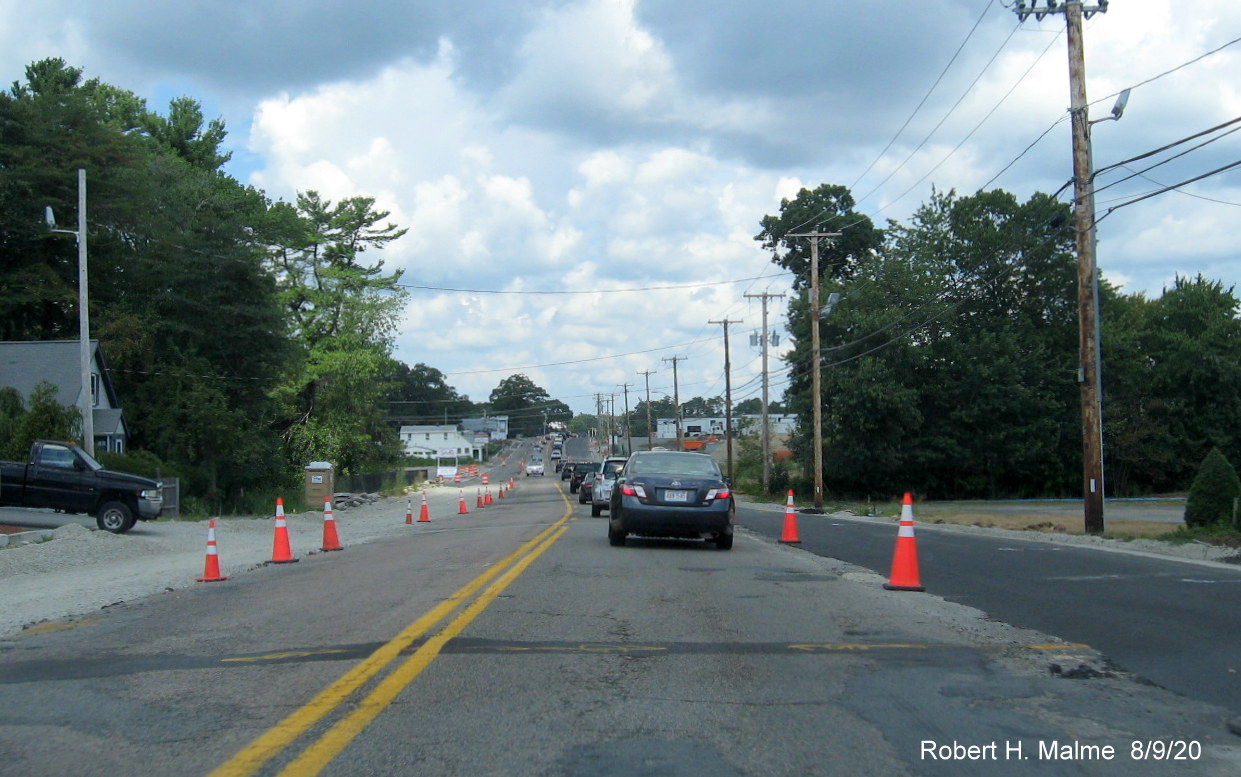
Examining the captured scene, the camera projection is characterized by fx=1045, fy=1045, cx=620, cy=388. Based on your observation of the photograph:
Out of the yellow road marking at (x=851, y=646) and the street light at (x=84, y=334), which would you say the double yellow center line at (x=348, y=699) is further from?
the street light at (x=84, y=334)

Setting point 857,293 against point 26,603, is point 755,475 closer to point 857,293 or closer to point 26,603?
point 857,293

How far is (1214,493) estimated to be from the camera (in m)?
20.3

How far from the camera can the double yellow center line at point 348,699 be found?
4863 millimetres

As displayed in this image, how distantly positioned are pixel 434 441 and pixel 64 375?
110 meters

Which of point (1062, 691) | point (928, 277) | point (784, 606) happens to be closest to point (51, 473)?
point (784, 606)

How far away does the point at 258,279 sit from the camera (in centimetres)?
4147

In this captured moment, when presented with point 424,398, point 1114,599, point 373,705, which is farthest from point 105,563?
point 424,398

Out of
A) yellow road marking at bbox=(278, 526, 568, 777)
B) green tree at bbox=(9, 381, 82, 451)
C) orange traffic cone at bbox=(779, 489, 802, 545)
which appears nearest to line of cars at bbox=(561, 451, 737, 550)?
orange traffic cone at bbox=(779, 489, 802, 545)

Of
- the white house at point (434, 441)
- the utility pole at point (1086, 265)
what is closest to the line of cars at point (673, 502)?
the utility pole at point (1086, 265)

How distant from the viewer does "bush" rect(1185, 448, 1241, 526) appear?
20.1m

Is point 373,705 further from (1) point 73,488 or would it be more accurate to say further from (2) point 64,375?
(2) point 64,375

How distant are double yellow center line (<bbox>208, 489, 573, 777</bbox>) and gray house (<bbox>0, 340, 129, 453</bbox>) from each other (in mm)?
31657

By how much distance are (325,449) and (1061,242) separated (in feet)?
136

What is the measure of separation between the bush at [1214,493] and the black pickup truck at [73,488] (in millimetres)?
21946
